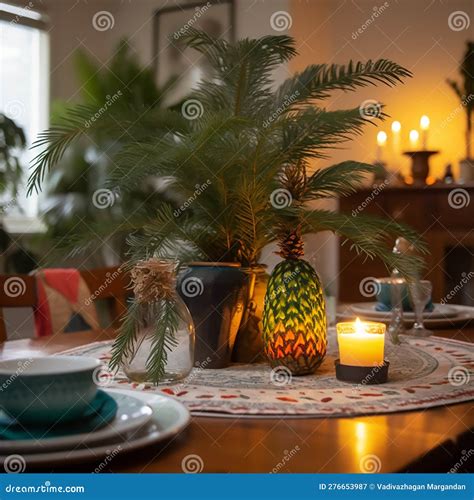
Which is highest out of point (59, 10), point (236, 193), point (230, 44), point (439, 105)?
point (59, 10)

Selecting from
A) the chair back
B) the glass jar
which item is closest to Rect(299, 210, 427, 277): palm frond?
the glass jar

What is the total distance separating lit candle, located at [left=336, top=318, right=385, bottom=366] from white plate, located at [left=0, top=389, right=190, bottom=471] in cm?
31

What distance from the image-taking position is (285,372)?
1.11 m

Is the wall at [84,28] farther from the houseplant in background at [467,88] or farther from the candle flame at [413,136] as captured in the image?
the houseplant in background at [467,88]

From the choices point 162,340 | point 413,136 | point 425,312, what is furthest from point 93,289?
point 413,136

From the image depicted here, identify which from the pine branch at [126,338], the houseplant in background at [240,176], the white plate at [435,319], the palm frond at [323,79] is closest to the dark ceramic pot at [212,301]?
the houseplant in background at [240,176]

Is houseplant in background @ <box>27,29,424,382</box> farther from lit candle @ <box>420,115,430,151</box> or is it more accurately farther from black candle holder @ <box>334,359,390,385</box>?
lit candle @ <box>420,115,430,151</box>

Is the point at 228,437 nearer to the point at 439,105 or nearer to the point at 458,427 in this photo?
the point at 458,427

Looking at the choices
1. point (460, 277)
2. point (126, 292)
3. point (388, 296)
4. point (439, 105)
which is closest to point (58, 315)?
point (126, 292)

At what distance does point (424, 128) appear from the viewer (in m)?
4.17

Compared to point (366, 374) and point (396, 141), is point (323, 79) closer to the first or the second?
point (366, 374)

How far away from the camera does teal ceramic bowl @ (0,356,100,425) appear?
71 cm

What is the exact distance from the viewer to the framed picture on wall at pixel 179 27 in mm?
4406

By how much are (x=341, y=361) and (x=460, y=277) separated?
315 cm
